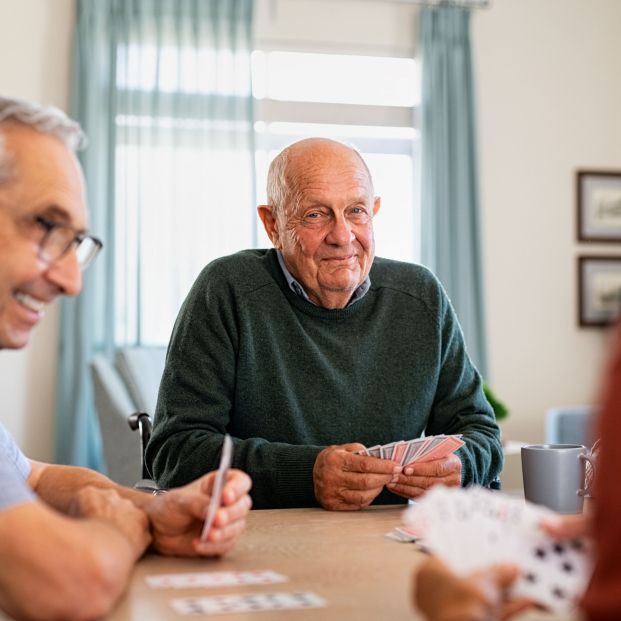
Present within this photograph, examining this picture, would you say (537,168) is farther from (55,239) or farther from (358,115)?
(55,239)

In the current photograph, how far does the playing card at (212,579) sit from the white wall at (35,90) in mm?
4176

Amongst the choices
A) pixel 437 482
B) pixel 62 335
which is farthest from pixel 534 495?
pixel 62 335

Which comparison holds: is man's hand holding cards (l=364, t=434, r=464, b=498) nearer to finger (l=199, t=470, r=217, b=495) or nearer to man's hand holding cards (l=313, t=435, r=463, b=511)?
man's hand holding cards (l=313, t=435, r=463, b=511)

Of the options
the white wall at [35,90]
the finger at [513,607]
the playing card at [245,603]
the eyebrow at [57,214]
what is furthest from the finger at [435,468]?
the white wall at [35,90]

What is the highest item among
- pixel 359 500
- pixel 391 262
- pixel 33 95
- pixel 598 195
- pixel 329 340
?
pixel 33 95

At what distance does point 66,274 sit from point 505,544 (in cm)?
69

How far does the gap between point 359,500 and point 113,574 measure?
2.49 feet

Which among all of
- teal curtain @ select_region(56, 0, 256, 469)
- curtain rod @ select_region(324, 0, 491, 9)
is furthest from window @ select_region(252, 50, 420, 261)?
curtain rod @ select_region(324, 0, 491, 9)

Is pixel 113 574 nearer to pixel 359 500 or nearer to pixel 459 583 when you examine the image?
pixel 459 583

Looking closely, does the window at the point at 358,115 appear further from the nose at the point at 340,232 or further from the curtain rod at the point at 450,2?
the nose at the point at 340,232

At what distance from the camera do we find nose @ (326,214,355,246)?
2250 mm

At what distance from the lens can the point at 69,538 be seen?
1.05m

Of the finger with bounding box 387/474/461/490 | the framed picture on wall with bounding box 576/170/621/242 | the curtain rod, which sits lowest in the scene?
the finger with bounding box 387/474/461/490

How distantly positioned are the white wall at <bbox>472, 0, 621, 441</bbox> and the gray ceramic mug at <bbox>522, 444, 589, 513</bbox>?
4.09 metres
